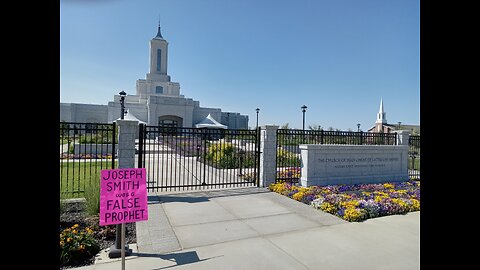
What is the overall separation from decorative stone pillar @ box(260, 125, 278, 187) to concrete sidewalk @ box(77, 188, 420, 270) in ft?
8.50

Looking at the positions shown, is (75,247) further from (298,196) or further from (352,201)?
(352,201)

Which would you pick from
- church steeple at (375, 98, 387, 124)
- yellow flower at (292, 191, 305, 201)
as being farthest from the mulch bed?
church steeple at (375, 98, 387, 124)

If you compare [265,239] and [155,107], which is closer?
[265,239]

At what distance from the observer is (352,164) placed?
11.4 metres

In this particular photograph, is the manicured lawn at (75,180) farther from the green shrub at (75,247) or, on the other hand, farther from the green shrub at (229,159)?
the green shrub at (229,159)

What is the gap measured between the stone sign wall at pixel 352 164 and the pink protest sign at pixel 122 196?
741cm

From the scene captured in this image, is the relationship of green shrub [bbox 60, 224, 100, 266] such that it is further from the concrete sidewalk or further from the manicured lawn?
the manicured lawn

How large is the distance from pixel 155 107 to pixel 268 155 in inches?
1679

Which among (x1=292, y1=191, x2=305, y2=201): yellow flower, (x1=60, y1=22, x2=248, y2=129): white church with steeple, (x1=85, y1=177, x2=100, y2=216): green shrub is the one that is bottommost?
(x1=292, y1=191, x2=305, y2=201): yellow flower

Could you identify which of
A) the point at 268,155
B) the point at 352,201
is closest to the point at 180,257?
the point at 352,201

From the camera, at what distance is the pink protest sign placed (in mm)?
3814
